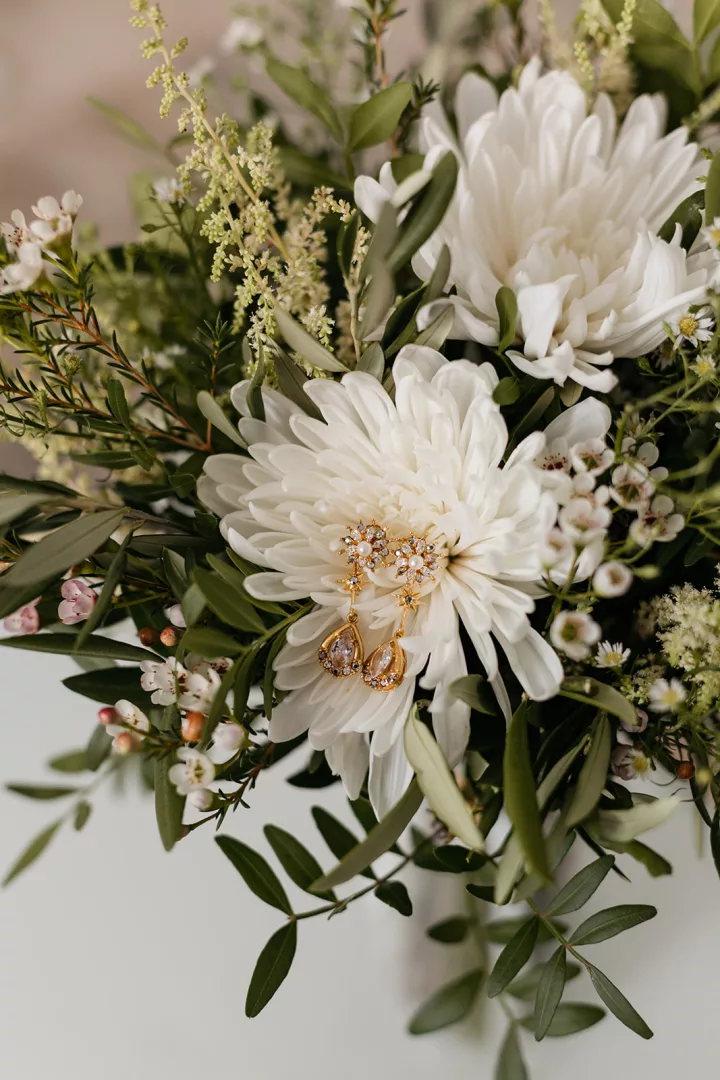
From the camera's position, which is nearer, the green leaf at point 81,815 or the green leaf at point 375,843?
the green leaf at point 375,843

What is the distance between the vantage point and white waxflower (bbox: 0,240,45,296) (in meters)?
0.31

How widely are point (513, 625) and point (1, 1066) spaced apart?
514mm

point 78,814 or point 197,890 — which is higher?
point 78,814

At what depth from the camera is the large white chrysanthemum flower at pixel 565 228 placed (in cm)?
33

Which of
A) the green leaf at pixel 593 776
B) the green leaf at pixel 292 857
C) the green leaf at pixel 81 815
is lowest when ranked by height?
the green leaf at pixel 292 857

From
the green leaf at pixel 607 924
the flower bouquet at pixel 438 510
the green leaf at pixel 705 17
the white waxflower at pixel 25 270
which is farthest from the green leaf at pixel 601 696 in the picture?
the green leaf at pixel 705 17

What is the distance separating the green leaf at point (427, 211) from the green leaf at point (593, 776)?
0.20 meters

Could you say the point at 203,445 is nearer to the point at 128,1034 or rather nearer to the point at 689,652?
the point at 689,652

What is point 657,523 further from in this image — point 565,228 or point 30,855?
point 30,855

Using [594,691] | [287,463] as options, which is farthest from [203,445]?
[594,691]

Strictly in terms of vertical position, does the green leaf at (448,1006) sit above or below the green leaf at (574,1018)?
below

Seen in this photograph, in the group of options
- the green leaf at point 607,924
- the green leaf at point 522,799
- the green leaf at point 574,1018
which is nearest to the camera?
the green leaf at point 522,799

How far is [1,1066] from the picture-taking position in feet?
1.86

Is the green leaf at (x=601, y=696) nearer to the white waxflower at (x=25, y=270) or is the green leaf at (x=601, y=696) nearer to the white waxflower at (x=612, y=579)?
the white waxflower at (x=612, y=579)
